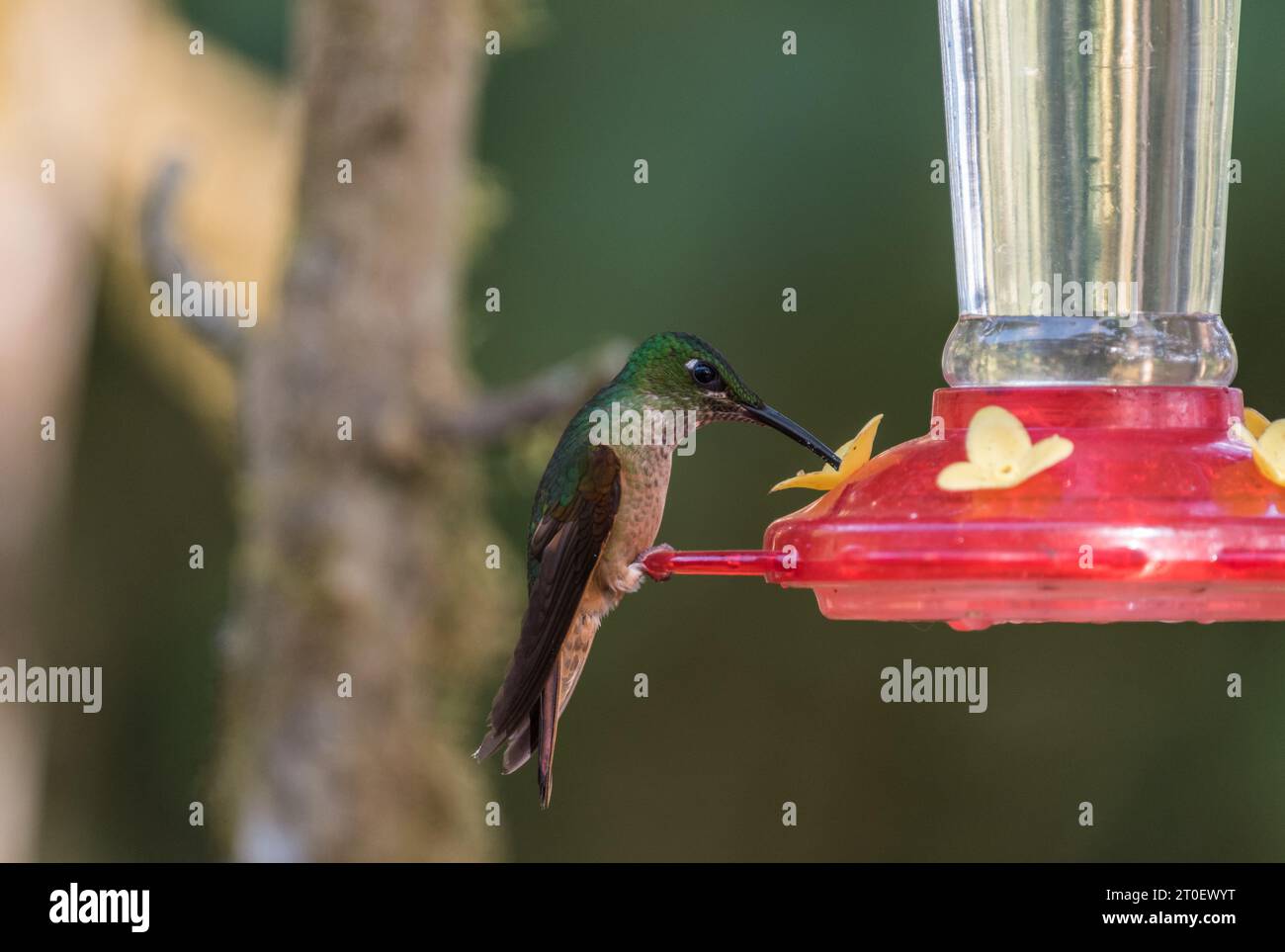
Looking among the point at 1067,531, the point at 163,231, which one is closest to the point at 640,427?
the point at 1067,531

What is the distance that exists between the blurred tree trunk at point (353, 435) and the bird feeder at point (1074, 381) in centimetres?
361

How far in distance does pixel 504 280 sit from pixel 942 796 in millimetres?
3674

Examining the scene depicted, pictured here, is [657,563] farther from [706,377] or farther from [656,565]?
[706,377]

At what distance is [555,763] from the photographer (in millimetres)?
9281

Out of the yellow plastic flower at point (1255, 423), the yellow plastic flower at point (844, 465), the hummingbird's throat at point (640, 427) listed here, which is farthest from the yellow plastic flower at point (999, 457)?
the hummingbird's throat at point (640, 427)

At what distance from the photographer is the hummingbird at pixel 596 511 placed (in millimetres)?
3119

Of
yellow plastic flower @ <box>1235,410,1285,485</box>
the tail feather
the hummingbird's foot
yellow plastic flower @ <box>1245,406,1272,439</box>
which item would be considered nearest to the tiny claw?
the hummingbird's foot

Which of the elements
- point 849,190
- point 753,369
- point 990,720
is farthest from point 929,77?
point 990,720

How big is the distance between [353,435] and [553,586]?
12.4ft

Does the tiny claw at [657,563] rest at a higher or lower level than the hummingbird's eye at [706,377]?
lower

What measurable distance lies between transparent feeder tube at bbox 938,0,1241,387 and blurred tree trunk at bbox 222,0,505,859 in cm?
356

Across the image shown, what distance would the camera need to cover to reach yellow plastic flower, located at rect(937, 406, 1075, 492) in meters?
2.53

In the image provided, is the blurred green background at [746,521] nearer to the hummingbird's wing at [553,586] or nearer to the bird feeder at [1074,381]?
the hummingbird's wing at [553,586]

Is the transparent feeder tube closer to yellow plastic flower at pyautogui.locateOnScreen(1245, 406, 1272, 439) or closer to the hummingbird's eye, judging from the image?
yellow plastic flower at pyautogui.locateOnScreen(1245, 406, 1272, 439)
